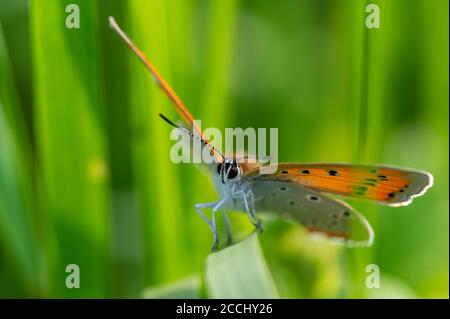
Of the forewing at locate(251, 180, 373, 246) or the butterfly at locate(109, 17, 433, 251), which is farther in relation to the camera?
the forewing at locate(251, 180, 373, 246)

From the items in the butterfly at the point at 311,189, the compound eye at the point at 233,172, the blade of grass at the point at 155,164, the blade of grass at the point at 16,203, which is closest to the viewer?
the butterfly at the point at 311,189

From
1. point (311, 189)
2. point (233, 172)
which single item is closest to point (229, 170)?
point (233, 172)

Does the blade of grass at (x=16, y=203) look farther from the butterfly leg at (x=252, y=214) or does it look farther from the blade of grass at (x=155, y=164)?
the butterfly leg at (x=252, y=214)

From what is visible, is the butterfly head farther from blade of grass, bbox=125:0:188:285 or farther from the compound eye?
blade of grass, bbox=125:0:188:285

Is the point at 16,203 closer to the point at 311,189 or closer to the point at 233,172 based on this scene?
the point at 233,172

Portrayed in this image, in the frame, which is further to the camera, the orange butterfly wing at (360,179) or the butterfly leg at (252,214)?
the butterfly leg at (252,214)

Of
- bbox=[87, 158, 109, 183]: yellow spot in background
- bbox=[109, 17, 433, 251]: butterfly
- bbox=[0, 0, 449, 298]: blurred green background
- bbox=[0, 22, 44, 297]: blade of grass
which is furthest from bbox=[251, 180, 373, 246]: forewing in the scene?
bbox=[0, 22, 44, 297]: blade of grass

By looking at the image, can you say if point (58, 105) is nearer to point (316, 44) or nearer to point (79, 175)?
point (79, 175)

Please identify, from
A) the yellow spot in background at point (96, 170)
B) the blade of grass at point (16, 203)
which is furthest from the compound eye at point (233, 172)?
the blade of grass at point (16, 203)
